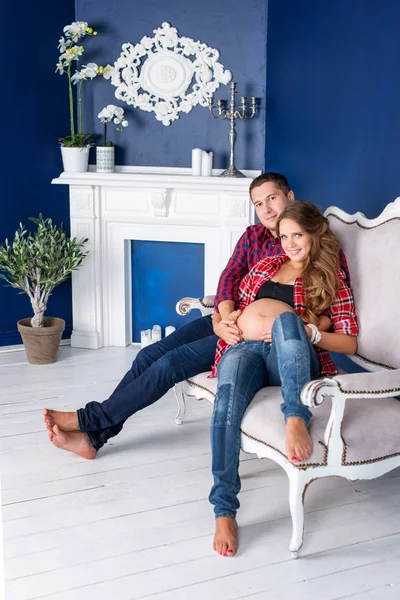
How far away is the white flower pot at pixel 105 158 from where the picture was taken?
4.38m

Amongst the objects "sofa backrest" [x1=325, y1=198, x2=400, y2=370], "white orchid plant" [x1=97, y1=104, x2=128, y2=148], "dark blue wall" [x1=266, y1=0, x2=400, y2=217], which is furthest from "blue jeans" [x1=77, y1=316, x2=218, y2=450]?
"white orchid plant" [x1=97, y1=104, x2=128, y2=148]

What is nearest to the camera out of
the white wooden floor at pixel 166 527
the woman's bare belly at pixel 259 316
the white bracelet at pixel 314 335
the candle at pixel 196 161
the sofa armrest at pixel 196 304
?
the white wooden floor at pixel 166 527

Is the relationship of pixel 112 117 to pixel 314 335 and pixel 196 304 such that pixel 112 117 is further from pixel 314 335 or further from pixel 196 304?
pixel 314 335

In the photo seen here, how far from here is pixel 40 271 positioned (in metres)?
4.20

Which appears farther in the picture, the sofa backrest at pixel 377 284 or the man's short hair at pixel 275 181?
the man's short hair at pixel 275 181

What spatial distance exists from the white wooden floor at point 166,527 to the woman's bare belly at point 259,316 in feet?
1.85

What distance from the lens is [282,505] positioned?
2654 mm

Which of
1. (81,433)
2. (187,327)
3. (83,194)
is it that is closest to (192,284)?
(83,194)

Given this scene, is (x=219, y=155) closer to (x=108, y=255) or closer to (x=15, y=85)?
(x=108, y=255)

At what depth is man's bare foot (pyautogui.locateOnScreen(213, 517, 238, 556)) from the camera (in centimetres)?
233

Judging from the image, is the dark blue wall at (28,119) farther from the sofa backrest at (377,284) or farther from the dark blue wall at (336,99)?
the sofa backrest at (377,284)

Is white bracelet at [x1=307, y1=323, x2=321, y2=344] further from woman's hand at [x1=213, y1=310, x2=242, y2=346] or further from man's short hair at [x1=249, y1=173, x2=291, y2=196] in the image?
man's short hair at [x1=249, y1=173, x2=291, y2=196]

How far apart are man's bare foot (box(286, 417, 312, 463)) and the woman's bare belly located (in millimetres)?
499

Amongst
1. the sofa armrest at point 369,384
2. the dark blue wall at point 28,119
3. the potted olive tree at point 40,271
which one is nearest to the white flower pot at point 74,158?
the dark blue wall at point 28,119
